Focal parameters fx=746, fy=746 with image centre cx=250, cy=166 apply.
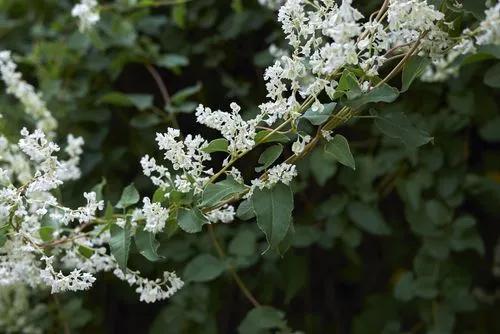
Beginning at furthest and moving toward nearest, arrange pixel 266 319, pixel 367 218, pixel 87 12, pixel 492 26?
1. pixel 367 218
2. pixel 87 12
3. pixel 266 319
4. pixel 492 26

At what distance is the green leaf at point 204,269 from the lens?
4.90 ft

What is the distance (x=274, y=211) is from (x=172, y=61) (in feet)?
3.12

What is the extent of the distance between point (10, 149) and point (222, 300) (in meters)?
0.78

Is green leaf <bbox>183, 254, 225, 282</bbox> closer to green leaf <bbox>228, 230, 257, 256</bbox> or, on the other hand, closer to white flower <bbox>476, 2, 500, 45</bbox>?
green leaf <bbox>228, 230, 257, 256</bbox>

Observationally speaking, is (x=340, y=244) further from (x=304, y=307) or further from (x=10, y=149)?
(x=10, y=149)

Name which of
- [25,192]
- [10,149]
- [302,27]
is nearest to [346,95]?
[302,27]

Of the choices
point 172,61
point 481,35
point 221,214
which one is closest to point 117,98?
point 172,61

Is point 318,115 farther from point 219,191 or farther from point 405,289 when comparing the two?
point 405,289

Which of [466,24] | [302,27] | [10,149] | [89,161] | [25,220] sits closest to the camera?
[302,27]

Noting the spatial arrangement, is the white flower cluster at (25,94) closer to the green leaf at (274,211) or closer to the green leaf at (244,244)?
the green leaf at (244,244)

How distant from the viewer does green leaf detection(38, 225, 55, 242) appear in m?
1.14

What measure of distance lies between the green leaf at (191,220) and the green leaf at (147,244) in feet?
0.16

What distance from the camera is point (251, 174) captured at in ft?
4.98

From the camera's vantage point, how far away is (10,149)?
4.28ft
